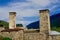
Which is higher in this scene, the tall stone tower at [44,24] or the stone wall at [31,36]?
the tall stone tower at [44,24]

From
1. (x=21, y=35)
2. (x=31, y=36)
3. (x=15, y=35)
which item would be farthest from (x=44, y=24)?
(x=15, y=35)

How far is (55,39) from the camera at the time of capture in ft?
73.7

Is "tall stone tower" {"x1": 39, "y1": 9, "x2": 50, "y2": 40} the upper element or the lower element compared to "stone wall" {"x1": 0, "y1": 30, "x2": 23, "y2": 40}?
upper

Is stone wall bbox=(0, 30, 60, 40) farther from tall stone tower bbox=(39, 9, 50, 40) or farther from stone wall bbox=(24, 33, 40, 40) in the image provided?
tall stone tower bbox=(39, 9, 50, 40)

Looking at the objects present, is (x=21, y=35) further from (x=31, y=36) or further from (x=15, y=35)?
(x=31, y=36)

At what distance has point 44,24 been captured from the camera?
23188mm

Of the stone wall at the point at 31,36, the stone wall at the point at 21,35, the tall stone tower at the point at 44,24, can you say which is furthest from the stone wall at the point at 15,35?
the tall stone tower at the point at 44,24

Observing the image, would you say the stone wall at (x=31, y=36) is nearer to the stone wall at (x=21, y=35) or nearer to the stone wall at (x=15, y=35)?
the stone wall at (x=21, y=35)

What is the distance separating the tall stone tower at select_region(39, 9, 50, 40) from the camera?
22891 millimetres

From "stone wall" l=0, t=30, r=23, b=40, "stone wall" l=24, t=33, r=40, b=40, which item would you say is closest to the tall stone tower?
"stone wall" l=24, t=33, r=40, b=40

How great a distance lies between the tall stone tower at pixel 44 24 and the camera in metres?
22.9

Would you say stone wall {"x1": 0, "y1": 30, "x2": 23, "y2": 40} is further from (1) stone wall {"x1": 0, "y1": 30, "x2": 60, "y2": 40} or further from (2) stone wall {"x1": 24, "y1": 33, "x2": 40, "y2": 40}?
(2) stone wall {"x1": 24, "y1": 33, "x2": 40, "y2": 40}

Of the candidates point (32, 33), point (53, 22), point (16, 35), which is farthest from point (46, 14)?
point (53, 22)

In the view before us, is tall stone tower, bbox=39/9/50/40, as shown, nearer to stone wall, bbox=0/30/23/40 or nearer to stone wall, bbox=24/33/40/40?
stone wall, bbox=24/33/40/40
